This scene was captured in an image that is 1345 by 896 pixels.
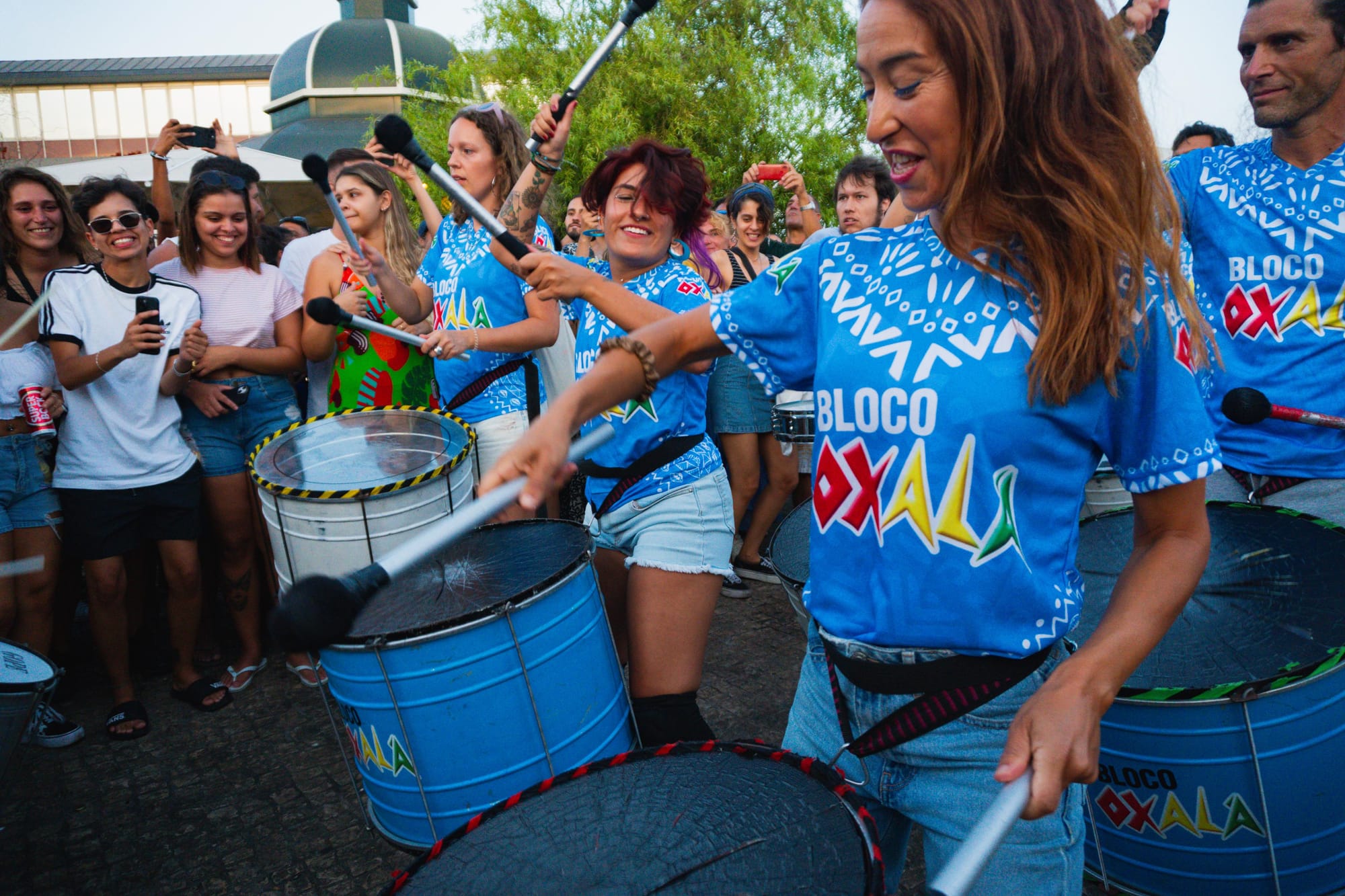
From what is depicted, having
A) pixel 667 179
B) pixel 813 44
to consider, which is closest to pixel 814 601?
pixel 667 179

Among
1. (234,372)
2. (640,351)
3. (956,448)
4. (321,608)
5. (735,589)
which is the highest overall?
(640,351)

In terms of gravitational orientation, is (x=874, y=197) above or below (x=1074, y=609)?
above

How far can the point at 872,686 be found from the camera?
1352mm

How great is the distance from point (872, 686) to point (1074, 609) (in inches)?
12.3

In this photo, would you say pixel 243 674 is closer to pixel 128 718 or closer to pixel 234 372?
pixel 128 718

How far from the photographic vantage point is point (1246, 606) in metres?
1.89

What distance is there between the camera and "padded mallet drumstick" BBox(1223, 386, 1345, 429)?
2209 millimetres

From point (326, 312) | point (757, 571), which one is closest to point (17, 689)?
point (326, 312)

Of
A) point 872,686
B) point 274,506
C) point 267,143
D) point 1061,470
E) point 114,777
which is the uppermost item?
point 267,143

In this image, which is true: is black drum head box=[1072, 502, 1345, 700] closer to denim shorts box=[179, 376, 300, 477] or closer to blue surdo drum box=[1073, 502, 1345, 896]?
blue surdo drum box=[1073, 502, 1345, 896]

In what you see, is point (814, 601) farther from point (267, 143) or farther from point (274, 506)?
point (267, 143)

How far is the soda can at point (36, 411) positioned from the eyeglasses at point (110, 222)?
2.53ft

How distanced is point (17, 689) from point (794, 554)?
7.22 ft

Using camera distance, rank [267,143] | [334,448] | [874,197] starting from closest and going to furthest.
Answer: [334,448], [874,197], [267,143]
